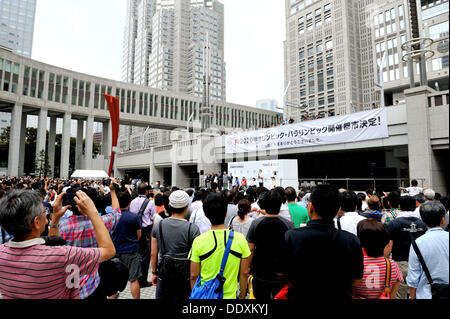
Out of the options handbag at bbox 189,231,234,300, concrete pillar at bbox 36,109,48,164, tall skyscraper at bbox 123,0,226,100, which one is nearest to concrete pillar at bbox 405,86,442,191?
handbag at bbox 189,231,234,300

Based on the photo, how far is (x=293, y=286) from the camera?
1.97 metres

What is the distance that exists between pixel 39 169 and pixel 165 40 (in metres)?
78.3

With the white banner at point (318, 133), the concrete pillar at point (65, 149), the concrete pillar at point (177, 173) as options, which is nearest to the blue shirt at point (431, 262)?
the white banner at point (318, 133)

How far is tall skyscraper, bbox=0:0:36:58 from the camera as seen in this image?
42.8 meters

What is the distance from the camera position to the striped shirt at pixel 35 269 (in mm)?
1564

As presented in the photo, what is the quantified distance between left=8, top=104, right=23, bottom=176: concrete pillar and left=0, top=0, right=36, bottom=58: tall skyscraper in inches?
439

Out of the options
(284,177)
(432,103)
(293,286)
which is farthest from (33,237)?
(432,103)

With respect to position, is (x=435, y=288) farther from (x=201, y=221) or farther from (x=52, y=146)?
(x=52, y=146)

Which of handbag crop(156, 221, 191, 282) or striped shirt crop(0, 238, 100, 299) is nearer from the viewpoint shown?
striped shirt crop(0, 238, 100, 299)

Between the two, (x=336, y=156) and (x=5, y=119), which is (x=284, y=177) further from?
(x=5, y=119)

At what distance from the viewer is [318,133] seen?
62.5 feet

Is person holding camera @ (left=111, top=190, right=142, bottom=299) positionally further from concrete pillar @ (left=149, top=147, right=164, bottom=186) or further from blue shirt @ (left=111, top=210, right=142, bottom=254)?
concrete pillar @ (left=149, top=147, right=164, bottom=186)

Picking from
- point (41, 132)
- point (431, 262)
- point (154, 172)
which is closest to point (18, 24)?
point (41, 132)
